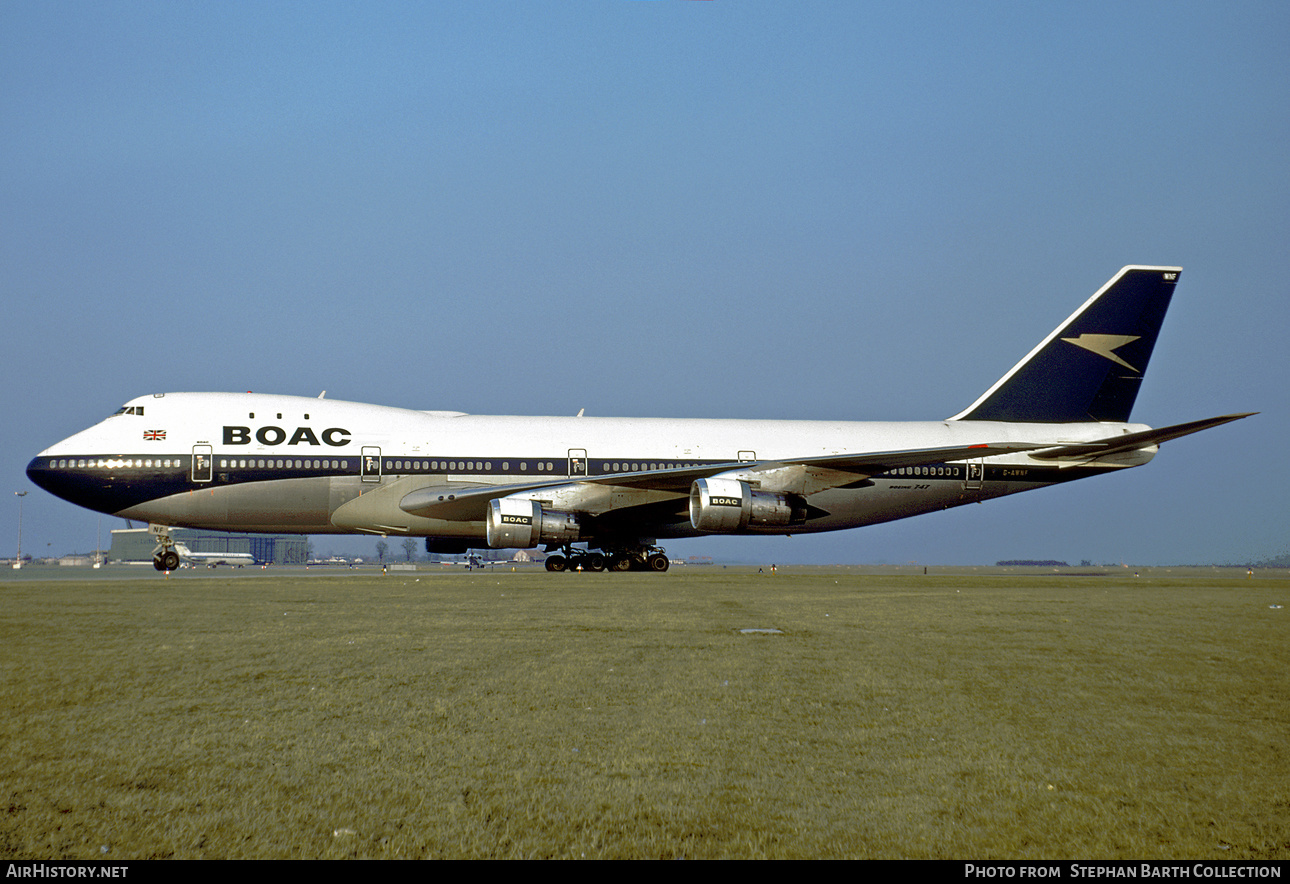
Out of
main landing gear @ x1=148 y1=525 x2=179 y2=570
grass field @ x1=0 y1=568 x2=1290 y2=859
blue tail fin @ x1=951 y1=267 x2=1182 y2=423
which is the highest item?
blue tail fin @ x1=951 y1=267 x2=1182 y2=423

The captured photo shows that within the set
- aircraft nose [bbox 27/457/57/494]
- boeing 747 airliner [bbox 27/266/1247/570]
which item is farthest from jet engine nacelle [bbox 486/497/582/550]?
aircraft nose [bbox 27/457/57/494]

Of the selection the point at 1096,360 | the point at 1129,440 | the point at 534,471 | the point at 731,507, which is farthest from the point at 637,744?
the point at 1096,360

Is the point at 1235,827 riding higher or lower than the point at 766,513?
lower

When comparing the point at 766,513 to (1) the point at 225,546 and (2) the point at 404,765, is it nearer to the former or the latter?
(2) the point at 404,765

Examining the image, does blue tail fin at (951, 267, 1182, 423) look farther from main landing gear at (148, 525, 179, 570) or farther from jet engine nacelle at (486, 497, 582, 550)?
main landing gear at (148, 525, 179, 570)

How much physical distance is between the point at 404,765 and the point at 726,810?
1679 mm

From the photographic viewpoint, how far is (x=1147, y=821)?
400 centimetres

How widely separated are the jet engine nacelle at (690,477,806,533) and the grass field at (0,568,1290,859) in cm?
1557

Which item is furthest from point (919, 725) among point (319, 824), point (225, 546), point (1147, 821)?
point (225, 546)

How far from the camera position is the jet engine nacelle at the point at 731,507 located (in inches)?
1001

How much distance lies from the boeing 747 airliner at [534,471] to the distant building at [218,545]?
83.7 m

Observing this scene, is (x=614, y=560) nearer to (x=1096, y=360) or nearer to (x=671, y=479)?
(x=671, y=479)

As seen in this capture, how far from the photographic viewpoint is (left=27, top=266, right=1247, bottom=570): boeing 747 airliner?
2573 cm

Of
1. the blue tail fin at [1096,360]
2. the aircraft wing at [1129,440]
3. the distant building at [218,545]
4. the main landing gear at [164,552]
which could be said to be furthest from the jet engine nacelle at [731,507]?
the distant building at [218,545]
